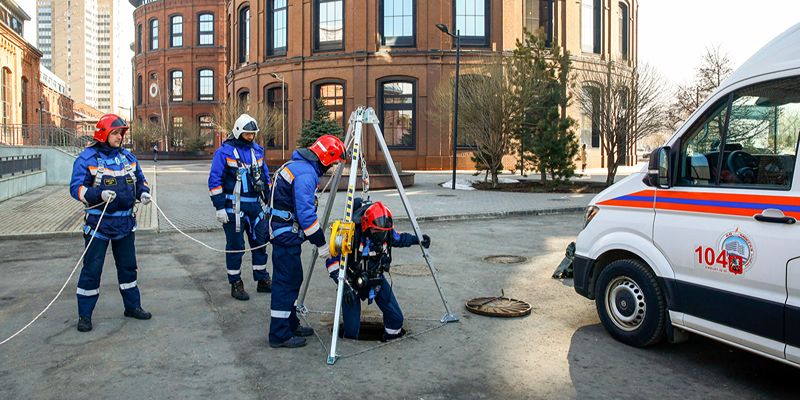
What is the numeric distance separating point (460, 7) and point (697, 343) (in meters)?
36.0

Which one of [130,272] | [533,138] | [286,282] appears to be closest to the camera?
[286,282]

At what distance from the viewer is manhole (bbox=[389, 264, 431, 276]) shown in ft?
29.5

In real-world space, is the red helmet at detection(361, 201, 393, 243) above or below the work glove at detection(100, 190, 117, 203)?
below

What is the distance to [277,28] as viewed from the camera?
146 ft

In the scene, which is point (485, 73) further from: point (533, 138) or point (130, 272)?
point (130, 272)

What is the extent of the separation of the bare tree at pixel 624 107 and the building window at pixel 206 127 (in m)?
50.6

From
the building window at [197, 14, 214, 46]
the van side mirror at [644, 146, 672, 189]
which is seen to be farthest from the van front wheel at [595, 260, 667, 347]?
the building window at [197, 14, 214, 46]

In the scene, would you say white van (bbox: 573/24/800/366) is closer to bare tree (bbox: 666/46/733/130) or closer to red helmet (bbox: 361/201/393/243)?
red helmet (bbox: 361/201/393/243)

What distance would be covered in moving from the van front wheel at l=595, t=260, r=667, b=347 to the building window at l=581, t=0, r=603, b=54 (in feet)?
128

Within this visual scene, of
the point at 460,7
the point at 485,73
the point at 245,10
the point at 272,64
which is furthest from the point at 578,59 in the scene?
the point at 245,10

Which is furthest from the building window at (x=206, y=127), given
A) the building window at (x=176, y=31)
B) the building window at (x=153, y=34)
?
the building window at (x=153, y=34)

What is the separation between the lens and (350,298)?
18.6 ft

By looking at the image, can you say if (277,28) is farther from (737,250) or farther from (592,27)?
(737,250)

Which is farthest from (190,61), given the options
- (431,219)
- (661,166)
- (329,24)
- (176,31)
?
(661,166)
